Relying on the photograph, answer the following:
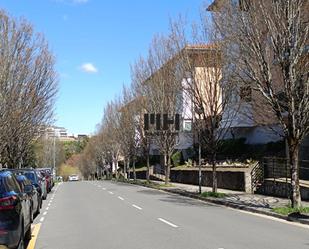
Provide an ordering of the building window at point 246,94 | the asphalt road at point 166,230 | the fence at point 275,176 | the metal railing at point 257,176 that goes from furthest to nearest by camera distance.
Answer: the metal railing at point 257,176
the fence at point 275,176
the building window at point 246,94
the asphalt road at point 166,230

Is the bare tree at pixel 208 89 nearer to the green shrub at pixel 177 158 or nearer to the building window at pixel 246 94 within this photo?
the building window at pixel 246 94

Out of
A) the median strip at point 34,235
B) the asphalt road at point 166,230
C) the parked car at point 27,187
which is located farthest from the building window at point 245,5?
the median strip at point 34,235

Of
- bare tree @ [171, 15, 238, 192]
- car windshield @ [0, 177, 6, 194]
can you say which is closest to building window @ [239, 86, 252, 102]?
bare tree @ [171, 15, 238, 192]

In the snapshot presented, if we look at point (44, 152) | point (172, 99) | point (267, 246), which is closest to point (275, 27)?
point (267, 246)

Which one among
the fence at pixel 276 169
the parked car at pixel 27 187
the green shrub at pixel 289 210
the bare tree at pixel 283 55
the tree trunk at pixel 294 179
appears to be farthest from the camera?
the fence at pixel 276 169

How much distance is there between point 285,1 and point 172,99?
69.1 feet

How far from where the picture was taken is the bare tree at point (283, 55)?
1848 cm

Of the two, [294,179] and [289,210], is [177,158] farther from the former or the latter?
[289,210]

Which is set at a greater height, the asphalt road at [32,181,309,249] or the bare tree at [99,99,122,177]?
the bare tree at [99,99,122,177]

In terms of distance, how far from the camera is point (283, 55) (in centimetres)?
1867

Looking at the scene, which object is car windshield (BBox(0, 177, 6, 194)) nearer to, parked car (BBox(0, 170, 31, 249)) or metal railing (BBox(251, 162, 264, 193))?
parked car (BBox(0, 170, 31, 249))

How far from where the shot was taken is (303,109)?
18.6 metres

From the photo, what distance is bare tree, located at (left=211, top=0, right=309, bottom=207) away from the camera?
60.6 feet

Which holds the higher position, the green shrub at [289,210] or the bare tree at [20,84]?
the bare tree at [20,84]
